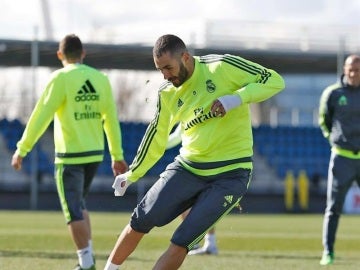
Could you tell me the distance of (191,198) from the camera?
836 centimetres

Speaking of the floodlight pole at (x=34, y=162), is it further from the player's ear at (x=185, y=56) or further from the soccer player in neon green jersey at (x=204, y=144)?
the player's ear at (x=185, y=56)

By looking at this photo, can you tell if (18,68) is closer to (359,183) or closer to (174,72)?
(359,183)

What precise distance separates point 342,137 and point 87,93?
373 centimetres

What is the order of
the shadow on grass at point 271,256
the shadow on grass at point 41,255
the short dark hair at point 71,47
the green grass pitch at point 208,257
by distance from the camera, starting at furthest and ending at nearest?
the shadow on grass at point 271,256
the shadow on grass at point 41,255
the green grass pitch at point 208,257
the short dark hair at point 71,47

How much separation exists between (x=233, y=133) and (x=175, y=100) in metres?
0.51

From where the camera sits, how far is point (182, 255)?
803 cm

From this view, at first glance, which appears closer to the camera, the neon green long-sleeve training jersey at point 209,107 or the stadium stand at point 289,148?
the neon green long-sleeve training jersey at point 209,107

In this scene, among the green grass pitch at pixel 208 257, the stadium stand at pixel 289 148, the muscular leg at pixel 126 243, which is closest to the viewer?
the muscular leg at pixel 126 243

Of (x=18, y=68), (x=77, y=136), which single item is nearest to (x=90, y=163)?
(x=77, y=136)

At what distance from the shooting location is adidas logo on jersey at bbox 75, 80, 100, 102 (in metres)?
10.8

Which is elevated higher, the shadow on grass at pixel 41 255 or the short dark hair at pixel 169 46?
the short dark hair at pixel 169 46

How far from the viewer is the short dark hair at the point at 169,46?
26.0 ft

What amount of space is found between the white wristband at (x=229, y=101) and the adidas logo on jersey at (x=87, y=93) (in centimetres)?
313

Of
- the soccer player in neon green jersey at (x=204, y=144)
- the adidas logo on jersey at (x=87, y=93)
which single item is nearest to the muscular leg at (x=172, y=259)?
the soccer player in neon green jersey at (x=204, y=144)
